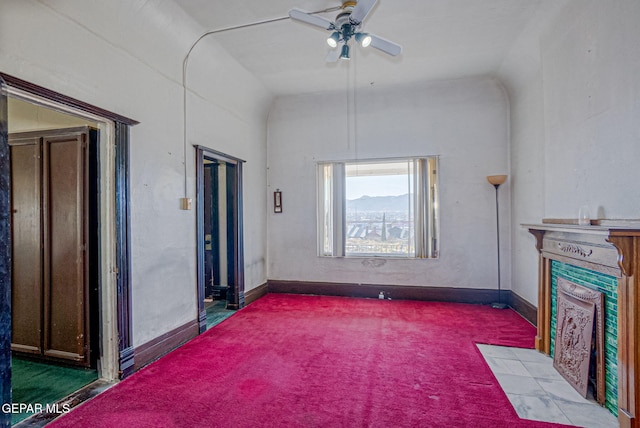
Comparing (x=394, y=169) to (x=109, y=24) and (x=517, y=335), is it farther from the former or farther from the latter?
(x=109, y=24)

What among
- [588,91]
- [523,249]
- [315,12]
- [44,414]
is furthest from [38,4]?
[523,249]

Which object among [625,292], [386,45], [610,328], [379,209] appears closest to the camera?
[625,292]

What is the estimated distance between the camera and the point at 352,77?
469cm

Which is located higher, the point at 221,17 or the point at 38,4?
the point at 221,17

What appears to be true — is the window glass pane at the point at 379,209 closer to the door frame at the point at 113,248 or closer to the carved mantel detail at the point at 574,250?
the carved mantel detail at the point at 574,250

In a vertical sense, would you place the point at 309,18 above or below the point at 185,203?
above

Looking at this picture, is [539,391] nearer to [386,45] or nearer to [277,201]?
[386,45]

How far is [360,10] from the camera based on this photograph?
2490mm

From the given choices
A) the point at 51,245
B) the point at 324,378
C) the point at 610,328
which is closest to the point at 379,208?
the point at 324,378

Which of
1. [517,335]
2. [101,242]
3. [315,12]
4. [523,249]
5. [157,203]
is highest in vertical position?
[315,12]

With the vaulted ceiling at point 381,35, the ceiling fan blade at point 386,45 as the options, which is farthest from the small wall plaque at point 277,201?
the ceiling fan blade at point 386,45

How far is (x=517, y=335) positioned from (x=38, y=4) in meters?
4.98

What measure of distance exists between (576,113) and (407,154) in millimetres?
2431

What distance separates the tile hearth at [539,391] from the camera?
2125 millimetres
